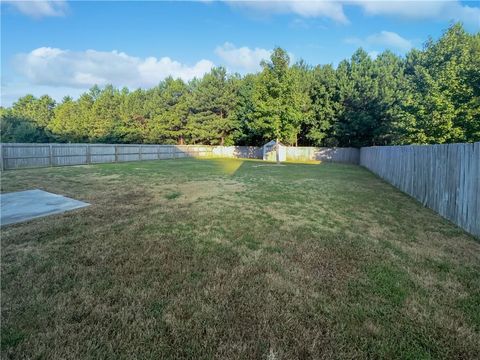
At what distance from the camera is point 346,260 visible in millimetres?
3273

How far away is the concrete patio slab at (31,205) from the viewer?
4.72 metres

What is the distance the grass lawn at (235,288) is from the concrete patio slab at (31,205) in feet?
1.57

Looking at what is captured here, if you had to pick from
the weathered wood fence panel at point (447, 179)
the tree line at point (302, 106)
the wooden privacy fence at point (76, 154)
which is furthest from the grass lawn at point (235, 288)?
the tree line at point (302, 106)

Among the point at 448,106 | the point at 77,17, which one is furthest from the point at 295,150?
the point at 77,17

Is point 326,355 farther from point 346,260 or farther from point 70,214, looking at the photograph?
point 70,214

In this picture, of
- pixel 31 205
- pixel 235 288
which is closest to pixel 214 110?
pixel 31 205

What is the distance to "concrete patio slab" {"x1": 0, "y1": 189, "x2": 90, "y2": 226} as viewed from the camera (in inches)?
186

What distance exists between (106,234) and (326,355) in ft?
11.1

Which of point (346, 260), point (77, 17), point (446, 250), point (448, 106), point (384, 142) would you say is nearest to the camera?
point (346, 260)

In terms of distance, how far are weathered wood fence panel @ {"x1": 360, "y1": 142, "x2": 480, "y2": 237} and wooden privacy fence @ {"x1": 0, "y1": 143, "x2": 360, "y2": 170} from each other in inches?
678

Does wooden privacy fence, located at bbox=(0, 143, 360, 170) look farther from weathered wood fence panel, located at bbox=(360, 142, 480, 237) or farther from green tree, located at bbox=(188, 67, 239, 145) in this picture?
weathered wood fence panel, located at bbox=(360, 142, 480, 237)

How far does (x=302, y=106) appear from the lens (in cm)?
2852

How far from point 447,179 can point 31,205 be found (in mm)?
8635

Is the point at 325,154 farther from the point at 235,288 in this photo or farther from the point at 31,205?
the point at 235,288
